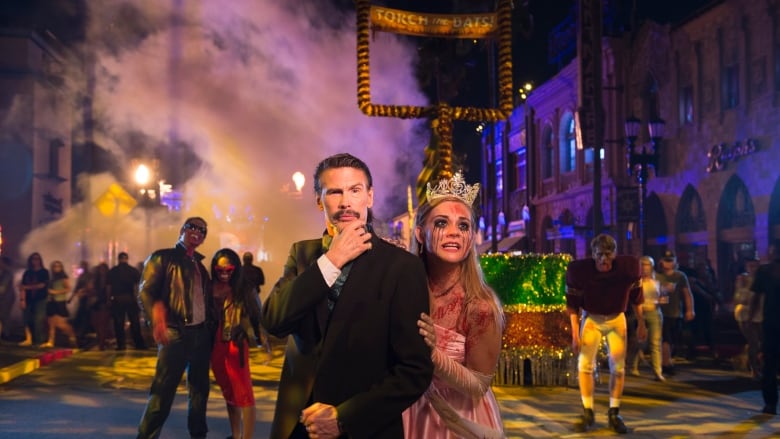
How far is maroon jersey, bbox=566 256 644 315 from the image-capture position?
8008 millimetres

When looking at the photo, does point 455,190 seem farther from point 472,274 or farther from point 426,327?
point 426,327

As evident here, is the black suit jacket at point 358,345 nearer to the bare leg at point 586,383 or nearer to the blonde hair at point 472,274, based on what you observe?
the blonde hair at point 472,274

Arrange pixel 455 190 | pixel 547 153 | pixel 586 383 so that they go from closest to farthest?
pixel 455 190 → pixel 586 383 → pixel 547 153

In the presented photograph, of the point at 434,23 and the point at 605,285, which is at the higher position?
the point at 434,23

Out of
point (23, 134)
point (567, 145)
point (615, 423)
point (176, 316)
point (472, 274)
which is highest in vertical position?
point (567, 145)

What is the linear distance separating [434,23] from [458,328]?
817cm

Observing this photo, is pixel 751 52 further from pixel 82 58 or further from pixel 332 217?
pixel 82 58

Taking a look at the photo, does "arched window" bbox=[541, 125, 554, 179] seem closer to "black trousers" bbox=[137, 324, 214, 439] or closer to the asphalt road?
the asphalt road

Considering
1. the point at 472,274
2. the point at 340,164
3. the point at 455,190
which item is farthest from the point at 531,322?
the point at 340,164

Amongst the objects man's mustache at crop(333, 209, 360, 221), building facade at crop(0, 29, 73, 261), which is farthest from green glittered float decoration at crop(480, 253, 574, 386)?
building facade at crop(0, 29, 73, 261)

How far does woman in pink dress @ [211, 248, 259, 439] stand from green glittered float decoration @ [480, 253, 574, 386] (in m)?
5.24

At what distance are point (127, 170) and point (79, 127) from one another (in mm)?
7956

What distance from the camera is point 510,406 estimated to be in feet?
31.8

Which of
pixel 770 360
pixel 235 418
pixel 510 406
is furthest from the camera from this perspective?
pixel 510 406
